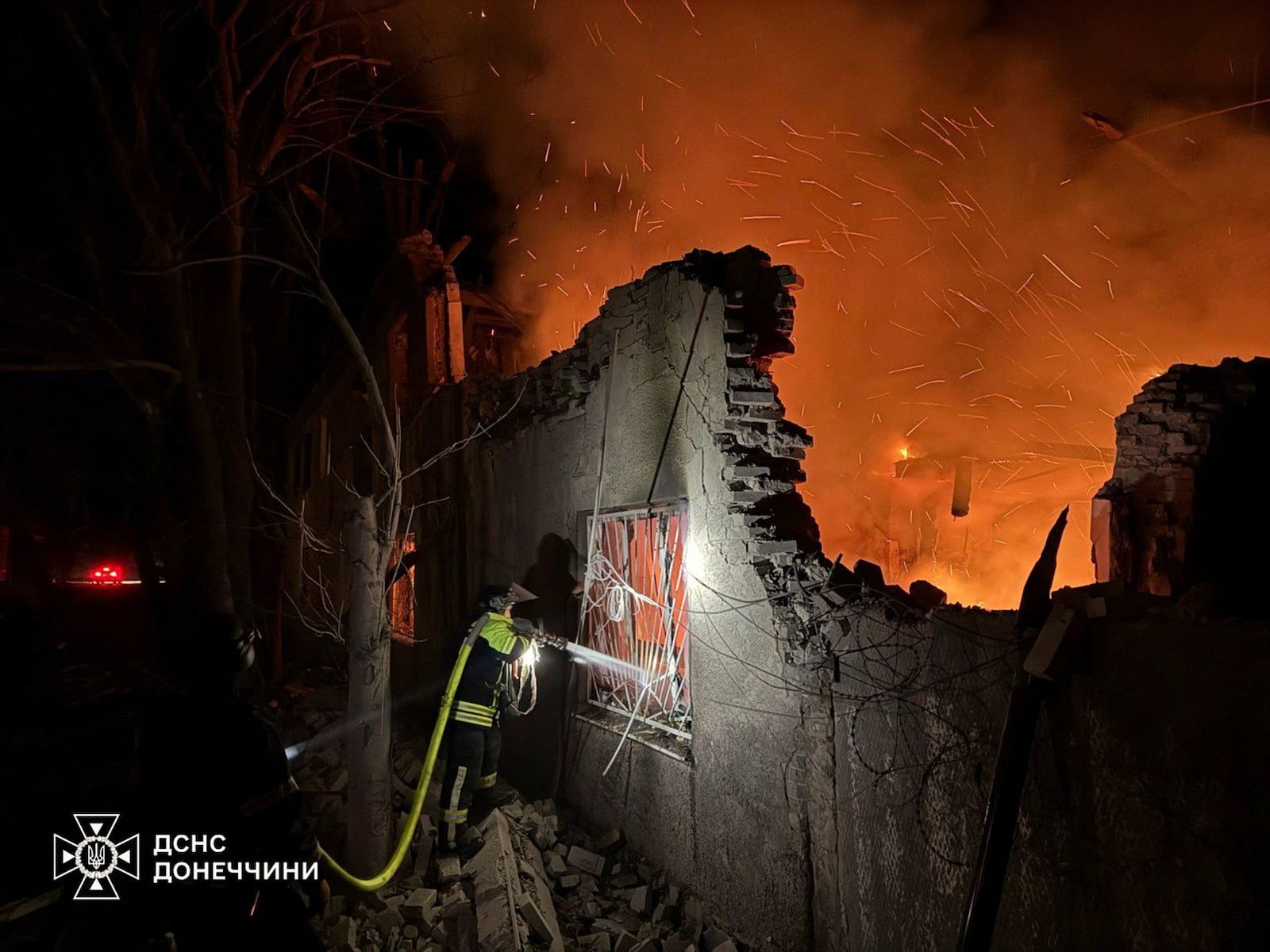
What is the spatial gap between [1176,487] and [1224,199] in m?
6.98

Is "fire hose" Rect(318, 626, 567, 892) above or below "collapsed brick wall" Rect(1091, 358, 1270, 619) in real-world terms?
below

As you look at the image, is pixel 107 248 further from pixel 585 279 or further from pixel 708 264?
pixel 708 264

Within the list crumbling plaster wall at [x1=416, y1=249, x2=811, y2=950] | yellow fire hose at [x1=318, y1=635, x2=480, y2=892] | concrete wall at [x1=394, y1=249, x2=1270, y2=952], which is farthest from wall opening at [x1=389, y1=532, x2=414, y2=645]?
yellow fire hose at [x1=318, y1=635, x2=480, y2=892]

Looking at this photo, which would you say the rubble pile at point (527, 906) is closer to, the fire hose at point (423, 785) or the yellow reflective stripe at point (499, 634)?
the fire hose at point (423, 785)

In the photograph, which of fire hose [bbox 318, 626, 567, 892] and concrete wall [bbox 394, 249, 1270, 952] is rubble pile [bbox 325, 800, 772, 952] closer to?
fire hose [bbox 318, 626, 567, 892]

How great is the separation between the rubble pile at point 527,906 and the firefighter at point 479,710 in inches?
12.3

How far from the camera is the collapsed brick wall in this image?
719cm

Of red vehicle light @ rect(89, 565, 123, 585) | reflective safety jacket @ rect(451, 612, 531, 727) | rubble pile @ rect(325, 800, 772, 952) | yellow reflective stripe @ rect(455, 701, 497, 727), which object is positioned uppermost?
reflective safety jacket @ rect(451, 612, 531, 727)

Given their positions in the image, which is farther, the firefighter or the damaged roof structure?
the firefighter

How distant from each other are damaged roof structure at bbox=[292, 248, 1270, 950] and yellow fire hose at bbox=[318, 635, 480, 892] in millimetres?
1144

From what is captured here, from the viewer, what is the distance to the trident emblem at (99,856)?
300 centimetres

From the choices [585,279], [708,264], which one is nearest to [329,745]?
[708,264]

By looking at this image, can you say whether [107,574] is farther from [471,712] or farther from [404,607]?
[471,712]

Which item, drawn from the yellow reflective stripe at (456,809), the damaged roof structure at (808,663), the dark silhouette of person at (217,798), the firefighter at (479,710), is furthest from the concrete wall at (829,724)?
the dark silhouette of person at (217,798)
